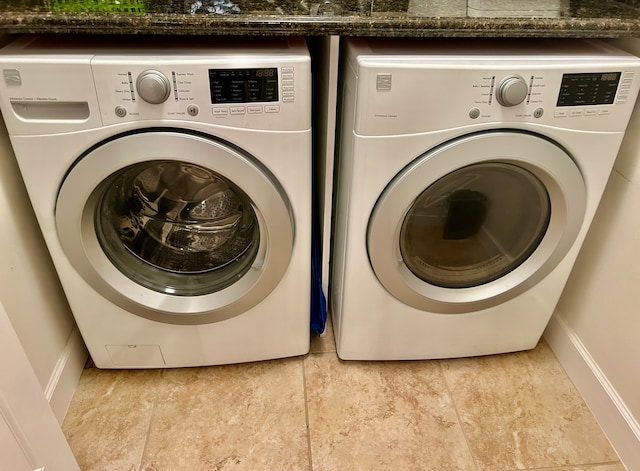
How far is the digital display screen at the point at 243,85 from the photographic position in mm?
920

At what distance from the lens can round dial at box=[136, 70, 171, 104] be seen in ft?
2.94

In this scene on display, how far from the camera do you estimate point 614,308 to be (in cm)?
121

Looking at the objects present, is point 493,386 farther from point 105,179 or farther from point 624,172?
point 105,179

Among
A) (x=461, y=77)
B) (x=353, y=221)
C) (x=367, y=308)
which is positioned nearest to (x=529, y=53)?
(x=461, y=77)

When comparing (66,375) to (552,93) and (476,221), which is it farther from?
(552,93)

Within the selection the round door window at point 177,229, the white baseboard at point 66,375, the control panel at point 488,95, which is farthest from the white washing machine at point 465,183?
the white baseboard at point 66,375

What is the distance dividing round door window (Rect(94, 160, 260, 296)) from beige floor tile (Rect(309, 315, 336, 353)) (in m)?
0.37

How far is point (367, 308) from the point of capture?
1.25 m

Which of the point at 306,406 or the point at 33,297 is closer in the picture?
the point at 33,297

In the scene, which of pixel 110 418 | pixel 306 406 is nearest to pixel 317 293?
pixel 306 406

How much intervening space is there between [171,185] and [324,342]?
62 cm

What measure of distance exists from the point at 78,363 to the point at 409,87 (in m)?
1.08

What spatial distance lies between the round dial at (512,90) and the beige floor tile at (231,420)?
0.85 m

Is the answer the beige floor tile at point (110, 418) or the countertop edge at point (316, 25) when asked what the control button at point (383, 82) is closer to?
the countertop edge at point (316, 25)
